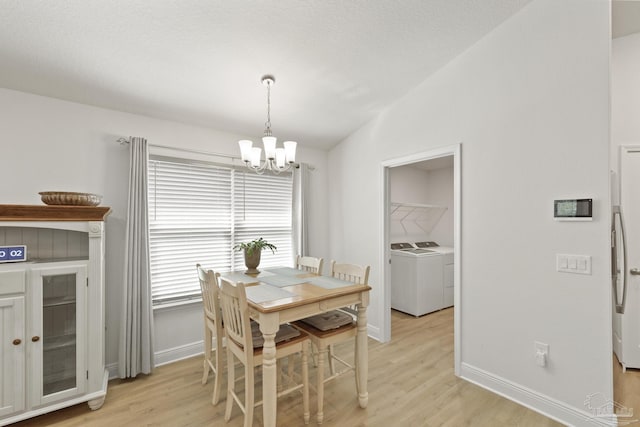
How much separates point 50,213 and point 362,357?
2.48m

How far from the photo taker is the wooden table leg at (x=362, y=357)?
7.29 feet

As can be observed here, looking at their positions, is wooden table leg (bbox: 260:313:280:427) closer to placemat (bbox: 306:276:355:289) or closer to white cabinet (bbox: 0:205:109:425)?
placemat (bbox: 306:276:355:289)

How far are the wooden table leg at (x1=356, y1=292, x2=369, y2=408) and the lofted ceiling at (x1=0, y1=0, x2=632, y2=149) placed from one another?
1995 millimetres

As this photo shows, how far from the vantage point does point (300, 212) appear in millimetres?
3805

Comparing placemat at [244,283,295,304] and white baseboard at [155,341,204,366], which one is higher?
placemat at [244,283,295,304]

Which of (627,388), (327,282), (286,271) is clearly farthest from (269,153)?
(627,388)

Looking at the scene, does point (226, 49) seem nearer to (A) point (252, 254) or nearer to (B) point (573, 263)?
(A) point (252, 254)

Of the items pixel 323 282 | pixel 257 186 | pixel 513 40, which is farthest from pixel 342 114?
pixel 323 282

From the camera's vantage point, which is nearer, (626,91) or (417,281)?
(626,91)

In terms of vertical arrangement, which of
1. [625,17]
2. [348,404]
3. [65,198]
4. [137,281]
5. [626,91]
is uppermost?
[625,17]

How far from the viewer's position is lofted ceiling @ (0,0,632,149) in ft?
6.13

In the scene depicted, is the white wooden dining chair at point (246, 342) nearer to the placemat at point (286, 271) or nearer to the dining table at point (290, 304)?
the dining table at point (290, 304)

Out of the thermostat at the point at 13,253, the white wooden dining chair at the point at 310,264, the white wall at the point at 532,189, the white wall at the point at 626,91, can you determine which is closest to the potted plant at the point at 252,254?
the white wooden dining chair at the point at 310,264

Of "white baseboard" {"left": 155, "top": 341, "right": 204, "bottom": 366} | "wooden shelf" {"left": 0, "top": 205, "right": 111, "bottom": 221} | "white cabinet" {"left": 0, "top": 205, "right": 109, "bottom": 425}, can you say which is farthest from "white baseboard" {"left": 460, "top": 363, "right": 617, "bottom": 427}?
"wooden shelf" {"left": 0, "top": 205, "right": 111, "bottom": 221}
